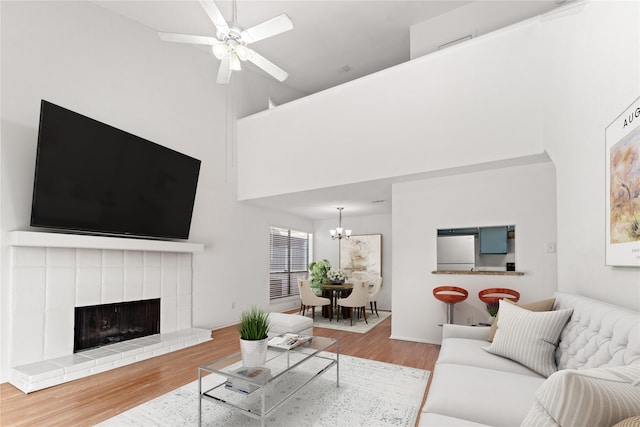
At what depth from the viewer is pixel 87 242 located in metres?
3.70

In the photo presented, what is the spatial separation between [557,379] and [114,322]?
15.6 ft

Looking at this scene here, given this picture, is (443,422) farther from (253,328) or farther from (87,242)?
(87,242)

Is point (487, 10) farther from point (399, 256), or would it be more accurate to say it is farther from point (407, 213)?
point (399, 256)

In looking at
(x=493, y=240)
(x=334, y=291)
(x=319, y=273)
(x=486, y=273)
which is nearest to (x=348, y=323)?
(x=334, y=291)

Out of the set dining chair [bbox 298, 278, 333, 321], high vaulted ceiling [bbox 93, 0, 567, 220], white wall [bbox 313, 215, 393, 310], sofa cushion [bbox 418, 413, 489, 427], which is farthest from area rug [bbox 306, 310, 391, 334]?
sofa cushion [bbox 418, 413, 489, 427]

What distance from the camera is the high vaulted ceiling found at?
4613 millimetres

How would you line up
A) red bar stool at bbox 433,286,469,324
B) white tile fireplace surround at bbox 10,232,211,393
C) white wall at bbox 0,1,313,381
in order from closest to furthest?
white tile fireplace surround at bbox 10,232,211,393 → white wall at bbox 0,1,313,381 → red bar stool at bbox 433,286,469,324

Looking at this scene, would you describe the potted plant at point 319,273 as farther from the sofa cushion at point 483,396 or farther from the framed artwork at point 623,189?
the framed artwork at point 623,189

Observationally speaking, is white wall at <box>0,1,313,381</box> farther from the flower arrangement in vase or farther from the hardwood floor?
the flower arrangement in vase

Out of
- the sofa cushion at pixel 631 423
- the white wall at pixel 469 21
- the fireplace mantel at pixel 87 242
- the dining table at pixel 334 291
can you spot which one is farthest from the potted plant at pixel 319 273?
the sofa cushion at pixel 631 423

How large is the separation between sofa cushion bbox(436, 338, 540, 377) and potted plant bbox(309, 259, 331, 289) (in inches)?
162

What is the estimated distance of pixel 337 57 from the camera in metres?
6.13

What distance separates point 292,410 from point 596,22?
142 inches

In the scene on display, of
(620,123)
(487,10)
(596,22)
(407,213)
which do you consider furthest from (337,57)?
(620,123)
